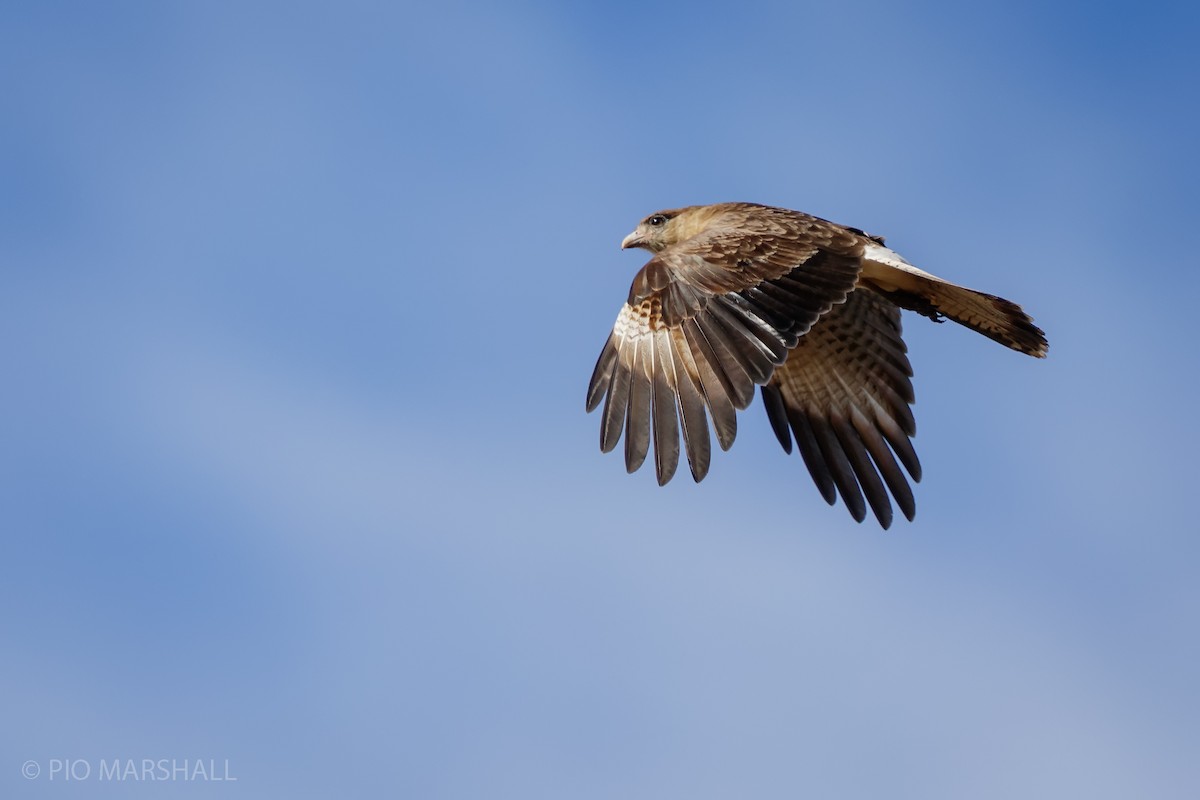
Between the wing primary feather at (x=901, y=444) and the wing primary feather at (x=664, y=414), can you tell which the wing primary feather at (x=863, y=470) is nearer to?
the wing primary feather at (x=901, y=444)

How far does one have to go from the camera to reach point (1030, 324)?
38.0 feet

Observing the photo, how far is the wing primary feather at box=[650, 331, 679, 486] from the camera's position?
31.3ft

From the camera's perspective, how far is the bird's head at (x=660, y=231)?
1361cm

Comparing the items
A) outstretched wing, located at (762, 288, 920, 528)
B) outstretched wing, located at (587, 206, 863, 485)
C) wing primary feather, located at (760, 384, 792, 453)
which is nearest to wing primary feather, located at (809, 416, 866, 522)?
outstretched wing, located at (762, 288, 920, 528)

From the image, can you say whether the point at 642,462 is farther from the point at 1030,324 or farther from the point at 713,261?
the point at 1030,324

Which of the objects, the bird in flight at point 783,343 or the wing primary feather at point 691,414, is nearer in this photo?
the wing primary feather at point 691,414

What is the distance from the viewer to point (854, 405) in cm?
1225

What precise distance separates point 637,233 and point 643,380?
4.66 meters

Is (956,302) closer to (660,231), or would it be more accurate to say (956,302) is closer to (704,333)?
(704,333)

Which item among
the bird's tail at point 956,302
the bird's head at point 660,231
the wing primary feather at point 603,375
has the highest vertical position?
the bird's head at point 660,231

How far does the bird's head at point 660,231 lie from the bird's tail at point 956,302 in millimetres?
2179

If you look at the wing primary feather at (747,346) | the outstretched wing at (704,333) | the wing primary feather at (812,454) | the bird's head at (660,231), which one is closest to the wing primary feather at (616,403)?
the outstretched wing at (704,333)

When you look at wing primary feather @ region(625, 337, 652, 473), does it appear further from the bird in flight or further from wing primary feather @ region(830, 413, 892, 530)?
wing primary feather @ region(830, 413, 892, 530)

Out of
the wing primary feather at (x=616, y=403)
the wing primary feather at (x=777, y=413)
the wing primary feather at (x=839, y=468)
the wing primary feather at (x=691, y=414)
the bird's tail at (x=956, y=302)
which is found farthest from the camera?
the wing primary feather at (x=777, y=413)
